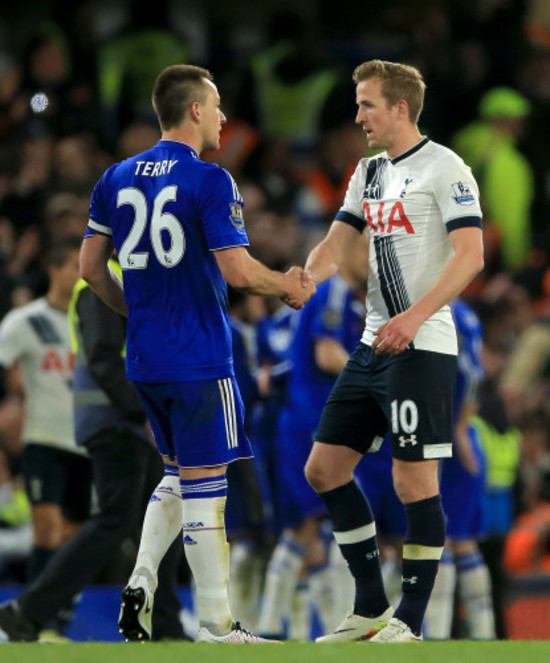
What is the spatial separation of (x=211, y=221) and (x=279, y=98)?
10.3 metres

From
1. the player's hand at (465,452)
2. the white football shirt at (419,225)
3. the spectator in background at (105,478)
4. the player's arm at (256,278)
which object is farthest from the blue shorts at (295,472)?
the white football shirt at (419,225)

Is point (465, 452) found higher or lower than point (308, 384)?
lower

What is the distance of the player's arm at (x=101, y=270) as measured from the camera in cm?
719

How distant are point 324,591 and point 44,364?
2778 mm

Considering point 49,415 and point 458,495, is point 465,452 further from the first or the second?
point 49,415

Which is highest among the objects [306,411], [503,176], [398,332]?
[503,176]

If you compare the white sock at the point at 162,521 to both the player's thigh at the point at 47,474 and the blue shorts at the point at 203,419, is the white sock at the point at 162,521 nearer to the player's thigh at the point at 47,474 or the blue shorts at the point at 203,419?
the blue shorts at the point at 203,419

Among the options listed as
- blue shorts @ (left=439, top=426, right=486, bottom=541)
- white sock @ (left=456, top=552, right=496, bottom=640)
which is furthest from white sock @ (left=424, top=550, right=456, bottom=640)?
white sock @ (left=456, top=552, right=496, bottom=640)

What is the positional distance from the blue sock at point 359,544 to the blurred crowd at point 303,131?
167 inches

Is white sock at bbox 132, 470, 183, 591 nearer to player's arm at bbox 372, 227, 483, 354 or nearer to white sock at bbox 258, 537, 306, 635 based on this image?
player's arm at bbox 372, 227, 483, 354

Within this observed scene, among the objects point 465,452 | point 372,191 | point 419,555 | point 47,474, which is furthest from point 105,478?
point 465,452

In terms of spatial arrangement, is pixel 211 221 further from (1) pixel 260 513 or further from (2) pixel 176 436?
(1) pixel 260 513

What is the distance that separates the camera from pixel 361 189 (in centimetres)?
732

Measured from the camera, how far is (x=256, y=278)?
6777 mm
